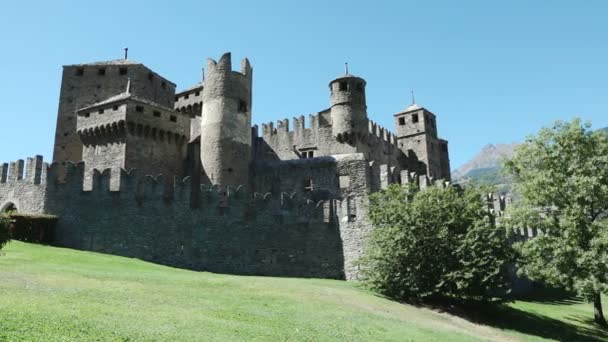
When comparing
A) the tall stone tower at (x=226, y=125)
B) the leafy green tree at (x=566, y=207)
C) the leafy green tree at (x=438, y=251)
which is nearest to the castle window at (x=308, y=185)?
the tall stone tower at (x=226, y=125)

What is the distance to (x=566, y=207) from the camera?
23922 millimetres

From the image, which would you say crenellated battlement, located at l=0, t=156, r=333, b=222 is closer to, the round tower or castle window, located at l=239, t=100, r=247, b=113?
castle window, located at l=239, t=100, r=247, b=113

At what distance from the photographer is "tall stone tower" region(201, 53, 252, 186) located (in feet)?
125

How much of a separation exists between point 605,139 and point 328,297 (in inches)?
616

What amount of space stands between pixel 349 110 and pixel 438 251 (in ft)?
78.0

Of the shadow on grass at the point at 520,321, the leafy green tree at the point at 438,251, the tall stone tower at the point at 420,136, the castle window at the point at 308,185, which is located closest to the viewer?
the shadow on grass at the point at 520,321

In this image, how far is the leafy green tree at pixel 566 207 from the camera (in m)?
22.5

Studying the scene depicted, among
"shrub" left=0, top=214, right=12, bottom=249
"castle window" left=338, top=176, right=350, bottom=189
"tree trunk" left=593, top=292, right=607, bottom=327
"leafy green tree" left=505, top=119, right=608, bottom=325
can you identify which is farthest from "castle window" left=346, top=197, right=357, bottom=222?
"shrub" left=0, top=214, right=12, bottom=249

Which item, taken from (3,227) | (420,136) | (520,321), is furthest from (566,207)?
(420,136)

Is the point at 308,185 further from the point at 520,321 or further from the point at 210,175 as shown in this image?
the point at 520,321

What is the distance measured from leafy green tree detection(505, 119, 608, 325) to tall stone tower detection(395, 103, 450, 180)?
3481 cm

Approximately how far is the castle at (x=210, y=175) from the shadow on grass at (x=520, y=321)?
595 centimetres

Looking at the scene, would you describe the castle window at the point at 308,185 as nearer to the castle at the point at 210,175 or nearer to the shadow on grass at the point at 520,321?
the castle at the point at 210,175

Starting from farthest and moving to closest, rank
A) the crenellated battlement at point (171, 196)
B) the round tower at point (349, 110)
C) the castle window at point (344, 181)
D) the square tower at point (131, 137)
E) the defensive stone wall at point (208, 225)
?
the round tower at point (349, 110), the castle window at point (344, 181), the square tower at point (131, 137), the crenellated battlement at point (171, 196), the defensive stone wall at point (208, 225)
